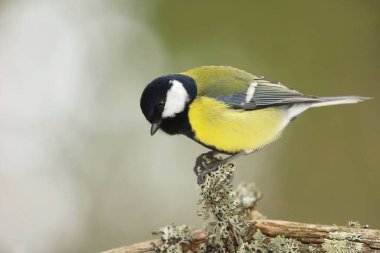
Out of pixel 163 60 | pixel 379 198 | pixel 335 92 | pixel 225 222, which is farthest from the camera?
pixel 163 60

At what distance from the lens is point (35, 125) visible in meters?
3.10

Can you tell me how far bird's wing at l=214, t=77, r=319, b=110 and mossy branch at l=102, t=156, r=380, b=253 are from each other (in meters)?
0.36

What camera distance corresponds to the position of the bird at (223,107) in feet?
5.51

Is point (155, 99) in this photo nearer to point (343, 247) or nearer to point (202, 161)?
point (202, 161)

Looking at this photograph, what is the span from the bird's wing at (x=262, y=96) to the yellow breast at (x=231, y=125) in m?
0.03

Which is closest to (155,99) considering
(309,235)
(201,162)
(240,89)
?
(201,162)

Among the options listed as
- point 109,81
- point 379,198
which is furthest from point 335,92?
point 109,81

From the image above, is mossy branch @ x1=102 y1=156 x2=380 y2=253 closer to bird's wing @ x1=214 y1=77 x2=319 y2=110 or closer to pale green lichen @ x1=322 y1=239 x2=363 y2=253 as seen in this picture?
pale green lichen @ x1=322 y1=239 x2=363 y2=253

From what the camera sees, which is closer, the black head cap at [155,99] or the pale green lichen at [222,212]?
the pale green lichen at [222,212]

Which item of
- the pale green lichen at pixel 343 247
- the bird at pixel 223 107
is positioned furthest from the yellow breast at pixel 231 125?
the pale green lichen at pixel 343 247

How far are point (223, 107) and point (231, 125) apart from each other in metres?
0.07

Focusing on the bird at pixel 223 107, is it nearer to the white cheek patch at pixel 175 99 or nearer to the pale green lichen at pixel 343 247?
the white cheek patch at pixel 175 99

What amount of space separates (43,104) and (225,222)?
1910mm

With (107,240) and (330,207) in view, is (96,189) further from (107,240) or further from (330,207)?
(330,207)
